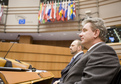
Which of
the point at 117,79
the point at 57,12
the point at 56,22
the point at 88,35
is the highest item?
the point at 57,12

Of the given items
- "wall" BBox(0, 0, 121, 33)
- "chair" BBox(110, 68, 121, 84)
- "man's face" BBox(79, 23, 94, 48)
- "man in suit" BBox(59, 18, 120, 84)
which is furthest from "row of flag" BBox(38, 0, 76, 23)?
"chair" BBox(110, 68, 121, 84)

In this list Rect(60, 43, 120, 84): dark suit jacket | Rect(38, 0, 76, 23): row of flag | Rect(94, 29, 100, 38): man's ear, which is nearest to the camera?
Rect(60, 43, 120, 84): dark suit jacket

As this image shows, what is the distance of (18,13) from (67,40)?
12.7 feet

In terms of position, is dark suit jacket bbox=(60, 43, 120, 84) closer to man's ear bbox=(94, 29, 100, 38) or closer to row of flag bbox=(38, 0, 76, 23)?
man's ear bbox=(94, 29, 100, 38)

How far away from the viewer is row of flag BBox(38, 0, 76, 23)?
7180 mm

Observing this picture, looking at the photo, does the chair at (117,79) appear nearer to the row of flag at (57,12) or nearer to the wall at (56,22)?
the wall at (56,22)

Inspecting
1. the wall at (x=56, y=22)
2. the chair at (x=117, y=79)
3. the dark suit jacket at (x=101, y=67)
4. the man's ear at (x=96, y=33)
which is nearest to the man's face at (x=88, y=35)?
the man's ear at (x=96, y=33)

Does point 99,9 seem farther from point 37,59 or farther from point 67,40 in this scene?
point 37,59

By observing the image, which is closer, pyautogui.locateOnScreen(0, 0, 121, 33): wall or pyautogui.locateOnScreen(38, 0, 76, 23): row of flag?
pyautogui.locateOnScreen(0, 0, 121, 33): wall

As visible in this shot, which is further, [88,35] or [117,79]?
[88,35]

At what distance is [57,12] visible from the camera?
7.32 meters

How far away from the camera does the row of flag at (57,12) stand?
7180 mm

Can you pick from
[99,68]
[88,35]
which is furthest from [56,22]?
[99,68]

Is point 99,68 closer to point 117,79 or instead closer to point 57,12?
point 117,79
